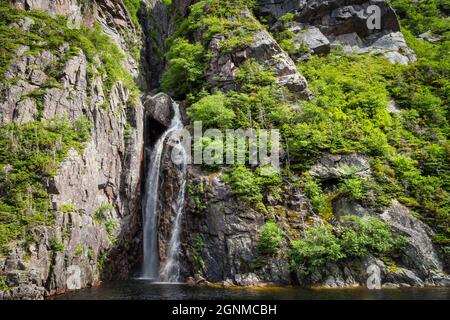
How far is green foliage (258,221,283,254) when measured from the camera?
20.4 metres

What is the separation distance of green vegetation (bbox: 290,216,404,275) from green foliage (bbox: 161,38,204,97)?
18437 millimetres

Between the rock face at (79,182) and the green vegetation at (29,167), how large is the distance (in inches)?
20.9

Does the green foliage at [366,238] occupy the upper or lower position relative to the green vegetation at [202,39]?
lower

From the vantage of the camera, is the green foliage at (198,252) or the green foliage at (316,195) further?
the green foliage at (316,195)

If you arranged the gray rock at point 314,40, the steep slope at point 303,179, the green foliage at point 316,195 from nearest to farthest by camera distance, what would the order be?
the steep slope at point 303,179 < the green foliage at point 316,195 < the gray rock at point 314,40

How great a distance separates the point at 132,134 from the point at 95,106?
12.1 ft

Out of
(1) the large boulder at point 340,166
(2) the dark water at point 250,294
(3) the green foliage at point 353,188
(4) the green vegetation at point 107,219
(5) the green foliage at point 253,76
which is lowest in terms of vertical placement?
(2) the dark water at point 250,294

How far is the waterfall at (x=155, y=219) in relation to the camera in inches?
927

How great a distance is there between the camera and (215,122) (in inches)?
1049

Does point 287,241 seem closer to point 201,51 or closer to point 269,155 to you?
point 269,155

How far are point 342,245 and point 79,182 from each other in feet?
55.6

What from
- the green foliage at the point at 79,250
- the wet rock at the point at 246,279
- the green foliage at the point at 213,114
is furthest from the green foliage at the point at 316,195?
the green foliage at the point at 79,250

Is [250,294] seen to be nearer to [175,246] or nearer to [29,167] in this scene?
[175,246]

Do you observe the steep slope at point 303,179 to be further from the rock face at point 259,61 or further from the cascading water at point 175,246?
the cascading water at point 175,246
